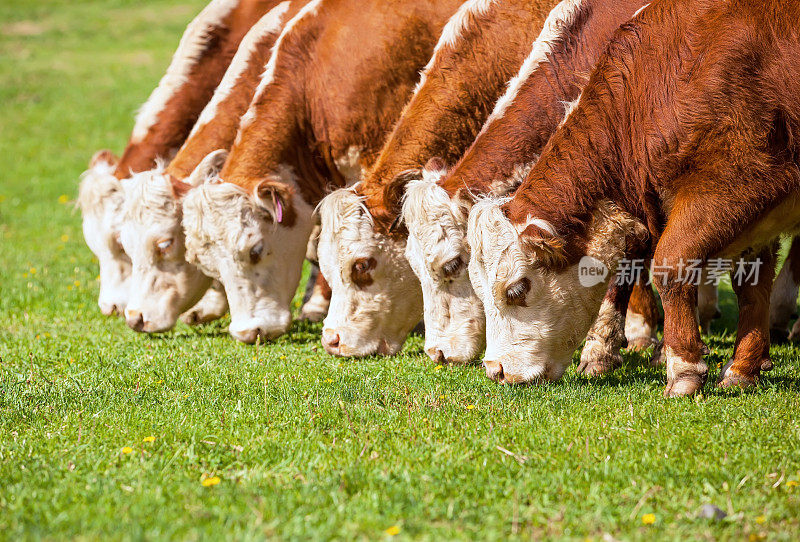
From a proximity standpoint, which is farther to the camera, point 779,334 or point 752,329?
point 779,334

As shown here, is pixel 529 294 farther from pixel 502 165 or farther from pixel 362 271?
pixel 362 271

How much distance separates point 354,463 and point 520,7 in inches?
161

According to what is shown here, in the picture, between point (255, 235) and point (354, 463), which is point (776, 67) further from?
point (255, 235)

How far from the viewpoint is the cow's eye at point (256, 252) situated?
25.3ft

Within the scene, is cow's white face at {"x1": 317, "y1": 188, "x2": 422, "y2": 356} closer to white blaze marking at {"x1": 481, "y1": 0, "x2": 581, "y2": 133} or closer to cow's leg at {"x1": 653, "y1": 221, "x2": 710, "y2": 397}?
white blaze marking at {"x1": 481, "y1": 0, "x2": 581, "y2": 133}

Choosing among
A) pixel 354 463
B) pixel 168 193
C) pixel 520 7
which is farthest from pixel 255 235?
pixel 354 463

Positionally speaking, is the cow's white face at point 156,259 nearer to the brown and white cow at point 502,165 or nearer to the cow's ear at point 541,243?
the brown and white cow at point 502,165

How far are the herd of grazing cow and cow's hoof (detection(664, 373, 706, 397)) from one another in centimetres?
1

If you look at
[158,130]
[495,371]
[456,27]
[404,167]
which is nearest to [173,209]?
[158,130]

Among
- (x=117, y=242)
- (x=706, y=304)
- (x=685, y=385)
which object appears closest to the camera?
(x=685, y=385)

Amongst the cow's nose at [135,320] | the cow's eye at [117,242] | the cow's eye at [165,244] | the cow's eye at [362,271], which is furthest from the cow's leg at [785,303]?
the cow's eye at [117,242]

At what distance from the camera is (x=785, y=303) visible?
24.5ft

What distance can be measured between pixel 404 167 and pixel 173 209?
223cm

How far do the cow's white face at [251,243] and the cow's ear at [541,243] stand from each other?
267 centimetres
